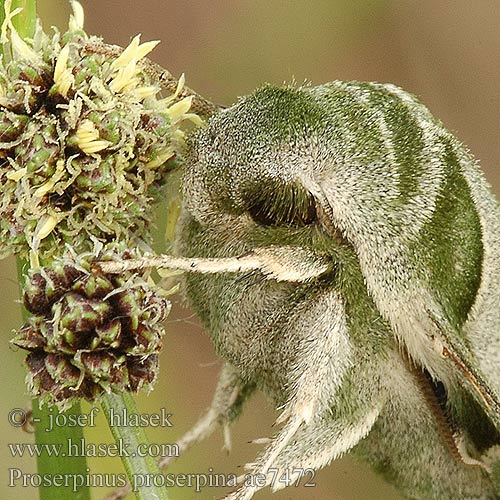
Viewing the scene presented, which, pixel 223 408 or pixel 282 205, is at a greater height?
pixel 282 205

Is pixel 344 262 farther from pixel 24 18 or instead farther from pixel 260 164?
pixel 24 18

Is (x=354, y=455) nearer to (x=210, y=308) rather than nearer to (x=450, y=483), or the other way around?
(x=450, y=483)

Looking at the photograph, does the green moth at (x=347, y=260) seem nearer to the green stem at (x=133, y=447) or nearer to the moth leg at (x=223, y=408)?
the green stem at (x=133, y=447)

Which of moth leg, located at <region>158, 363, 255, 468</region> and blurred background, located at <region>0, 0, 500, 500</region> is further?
blurred background, located at <region>0, 0, 500, 500</region>

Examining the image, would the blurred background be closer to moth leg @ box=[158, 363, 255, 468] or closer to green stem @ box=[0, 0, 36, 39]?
moth leg @ box=[158, 363, 255, 468]

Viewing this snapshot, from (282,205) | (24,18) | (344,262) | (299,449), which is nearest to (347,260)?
(344,262)

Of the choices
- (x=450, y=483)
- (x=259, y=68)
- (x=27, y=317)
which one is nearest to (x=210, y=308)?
(x=27, y=317)

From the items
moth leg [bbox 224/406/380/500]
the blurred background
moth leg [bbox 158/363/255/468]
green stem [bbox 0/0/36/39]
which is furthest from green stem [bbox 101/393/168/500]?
the blurred background
